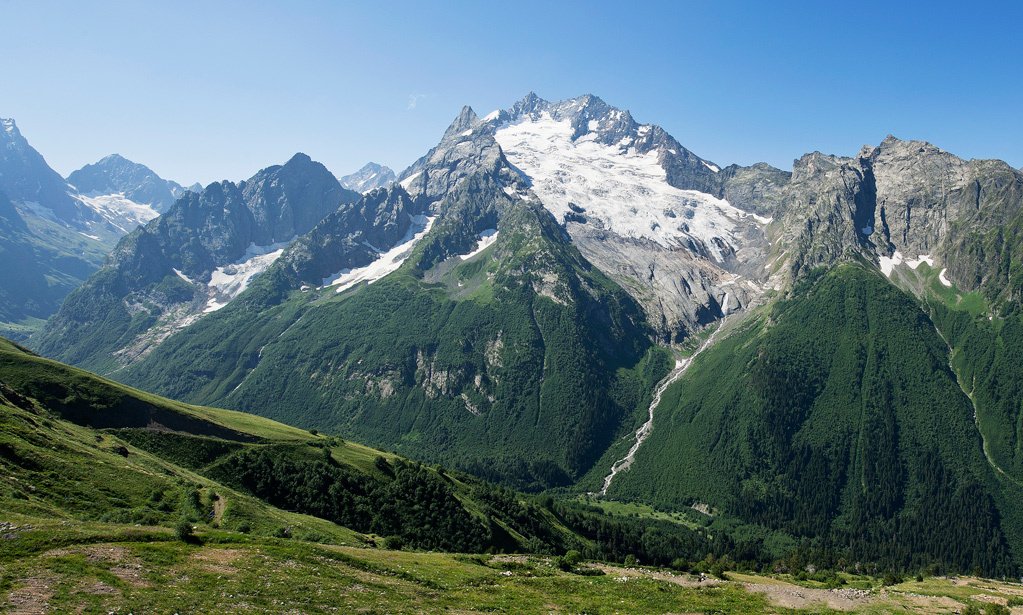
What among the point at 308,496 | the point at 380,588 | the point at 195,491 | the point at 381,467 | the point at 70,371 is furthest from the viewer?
the point at 381,467

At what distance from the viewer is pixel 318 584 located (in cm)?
4238

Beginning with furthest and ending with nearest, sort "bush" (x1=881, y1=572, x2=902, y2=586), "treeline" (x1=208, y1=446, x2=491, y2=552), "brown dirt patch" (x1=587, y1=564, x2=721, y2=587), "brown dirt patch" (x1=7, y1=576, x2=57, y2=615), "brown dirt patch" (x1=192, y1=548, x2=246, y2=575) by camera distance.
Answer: "treeline" (x1=208, y1=446, x2=491, y2=552) < "bush" (x1=881, y1=572, x2=902, y2=586) < "brown dirt patch" (x1=587, y1=564, x2=721, y2=587) < "brown dirt patch" (x1=192, y1=548, x2=246, y2=575) < "brown dirt patch" (x1=7, y1=576, x2=57, y2=615)

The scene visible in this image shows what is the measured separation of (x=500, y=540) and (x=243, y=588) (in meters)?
83.5

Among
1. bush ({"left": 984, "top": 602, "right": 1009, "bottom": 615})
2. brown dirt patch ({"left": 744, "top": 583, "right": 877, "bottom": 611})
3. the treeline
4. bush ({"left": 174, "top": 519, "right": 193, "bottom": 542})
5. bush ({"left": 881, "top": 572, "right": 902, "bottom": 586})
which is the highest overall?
bush ({"left": 984, "top": 602, "right": 1009, "bottom": 615})

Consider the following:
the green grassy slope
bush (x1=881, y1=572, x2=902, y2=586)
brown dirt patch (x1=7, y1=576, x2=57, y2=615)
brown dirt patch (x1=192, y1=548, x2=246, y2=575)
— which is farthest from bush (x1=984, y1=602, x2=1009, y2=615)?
brown dirt patch (x1=7, y1=576, x2=57, y2=615)

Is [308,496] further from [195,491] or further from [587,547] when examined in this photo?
[587,547]

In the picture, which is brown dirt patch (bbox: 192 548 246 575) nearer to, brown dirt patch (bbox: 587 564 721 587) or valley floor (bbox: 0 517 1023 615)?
valley floor (bbox: 0 517 1023 615)

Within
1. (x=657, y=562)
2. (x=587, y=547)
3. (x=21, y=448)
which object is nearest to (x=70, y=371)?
(x=21, y=448)

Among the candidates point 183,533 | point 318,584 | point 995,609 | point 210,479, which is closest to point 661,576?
point 995,609

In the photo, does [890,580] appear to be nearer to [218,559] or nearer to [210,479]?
[218,559]

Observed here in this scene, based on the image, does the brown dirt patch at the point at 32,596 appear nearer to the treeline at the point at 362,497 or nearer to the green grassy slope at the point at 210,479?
the green grassy slope at the point at 210,479

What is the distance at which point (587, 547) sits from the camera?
141 metres

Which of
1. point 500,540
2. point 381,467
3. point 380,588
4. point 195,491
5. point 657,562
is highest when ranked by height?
point 380,588

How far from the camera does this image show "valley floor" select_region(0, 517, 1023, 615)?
113ft
